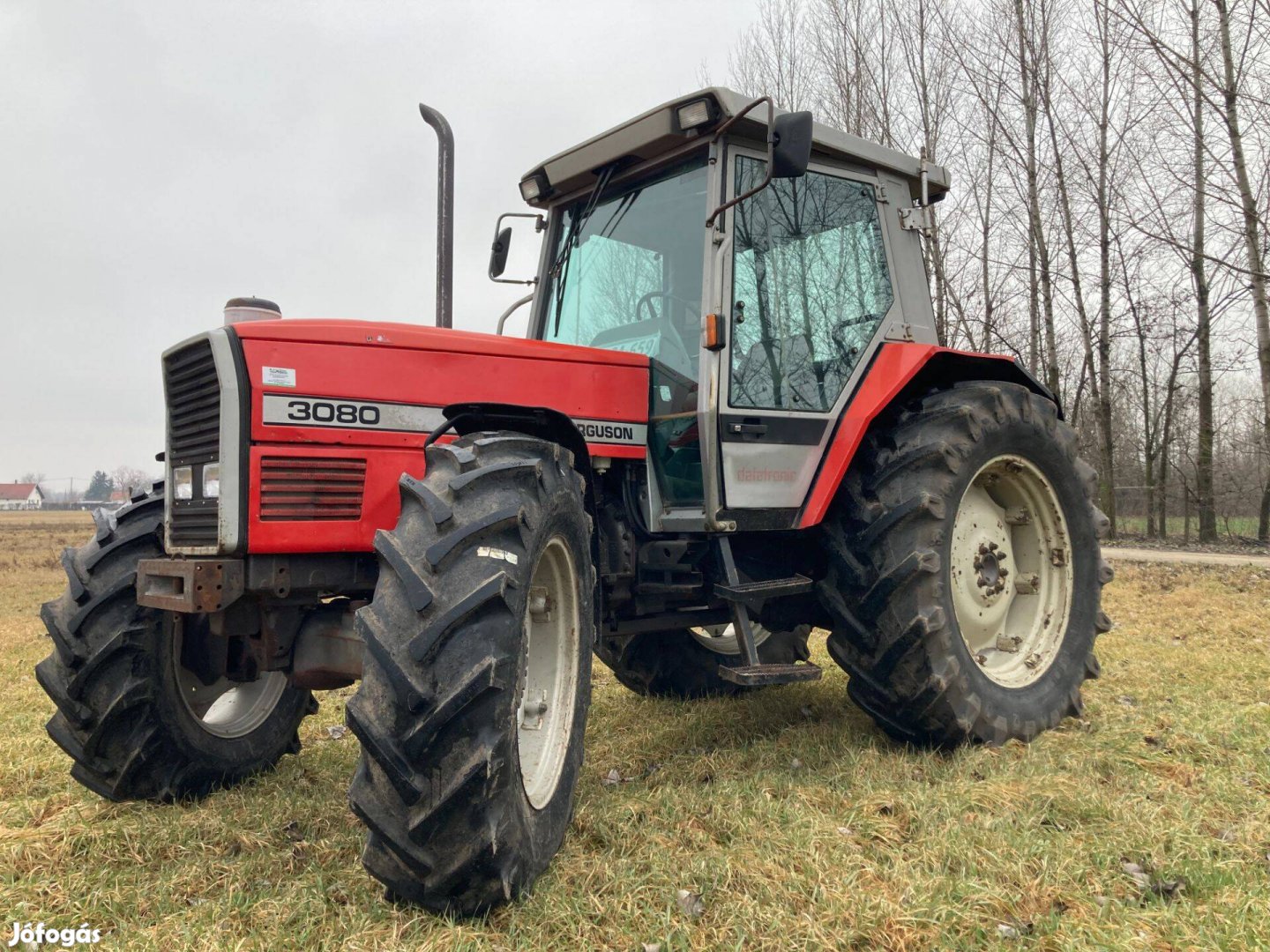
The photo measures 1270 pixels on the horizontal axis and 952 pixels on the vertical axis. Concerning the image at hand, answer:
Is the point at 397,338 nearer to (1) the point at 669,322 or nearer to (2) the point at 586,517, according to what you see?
(2) the point at 586,517

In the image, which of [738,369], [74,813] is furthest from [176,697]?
[738,369]

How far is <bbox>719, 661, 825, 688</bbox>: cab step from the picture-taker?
3234mm

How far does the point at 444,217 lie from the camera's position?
3.42 metres

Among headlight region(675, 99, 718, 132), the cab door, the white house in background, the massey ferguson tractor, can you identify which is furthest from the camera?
the white house in background

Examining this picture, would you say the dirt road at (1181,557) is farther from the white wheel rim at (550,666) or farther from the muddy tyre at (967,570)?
the white wheel rim at (550,666)

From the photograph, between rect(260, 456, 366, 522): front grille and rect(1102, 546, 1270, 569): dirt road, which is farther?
rect(1102, 546, 1270, 569): dirt road

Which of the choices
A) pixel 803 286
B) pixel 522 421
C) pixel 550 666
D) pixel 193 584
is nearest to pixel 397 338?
pixel 522 421

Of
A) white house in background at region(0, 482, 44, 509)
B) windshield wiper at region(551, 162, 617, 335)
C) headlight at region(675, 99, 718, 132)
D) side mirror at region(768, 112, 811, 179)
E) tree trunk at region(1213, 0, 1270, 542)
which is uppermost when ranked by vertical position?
tree trunk at region(1213, 0, 1270, 542)

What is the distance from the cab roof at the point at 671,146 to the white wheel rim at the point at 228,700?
2.39 metres

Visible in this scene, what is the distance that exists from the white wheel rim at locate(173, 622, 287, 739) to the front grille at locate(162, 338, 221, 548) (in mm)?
495

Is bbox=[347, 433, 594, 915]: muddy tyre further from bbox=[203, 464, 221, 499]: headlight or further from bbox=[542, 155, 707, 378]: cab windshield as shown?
bbox=[542, 155, 707, 378]: cab windshield

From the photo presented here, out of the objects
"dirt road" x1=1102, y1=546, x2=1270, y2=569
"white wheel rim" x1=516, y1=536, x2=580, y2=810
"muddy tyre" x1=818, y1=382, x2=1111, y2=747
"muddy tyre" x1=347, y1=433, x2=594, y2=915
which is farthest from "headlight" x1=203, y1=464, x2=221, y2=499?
"dirt road" x1=1102, y1=546, x2=1270, y2=569

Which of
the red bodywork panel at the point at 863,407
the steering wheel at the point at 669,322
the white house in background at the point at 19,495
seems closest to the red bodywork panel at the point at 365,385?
the steering wheel at the point at 669,322

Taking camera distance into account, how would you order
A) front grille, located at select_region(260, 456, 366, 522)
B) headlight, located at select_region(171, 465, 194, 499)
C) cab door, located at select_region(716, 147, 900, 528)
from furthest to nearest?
1. cab door, located at select_region(716, 147, 900, 528)
2. headlight, located at select_region(171, 465, 194, 499)
3. front grille, located at select_region(260, 456, 366, 522)
